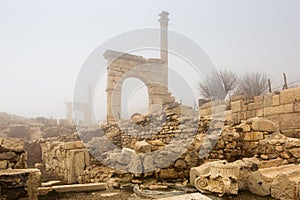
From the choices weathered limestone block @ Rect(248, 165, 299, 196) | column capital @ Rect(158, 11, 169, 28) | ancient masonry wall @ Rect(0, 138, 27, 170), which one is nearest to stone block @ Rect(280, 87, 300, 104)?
weathered limestone block @ Rect(248, 165, 299, 196)

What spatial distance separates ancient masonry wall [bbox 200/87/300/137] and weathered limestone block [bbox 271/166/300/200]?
395 centimetres

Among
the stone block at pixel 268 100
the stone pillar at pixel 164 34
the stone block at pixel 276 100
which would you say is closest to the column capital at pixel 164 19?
the stone pillar at pixel 164 34

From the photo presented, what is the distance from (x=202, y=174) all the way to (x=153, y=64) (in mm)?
13055

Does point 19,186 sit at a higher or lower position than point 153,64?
lower

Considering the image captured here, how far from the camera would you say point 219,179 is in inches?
152

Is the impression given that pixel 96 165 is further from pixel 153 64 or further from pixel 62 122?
pixel 62 122

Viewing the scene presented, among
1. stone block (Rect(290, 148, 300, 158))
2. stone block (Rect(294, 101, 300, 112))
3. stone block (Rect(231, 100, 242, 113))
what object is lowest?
stone block (Rect(290, 148, 300, 158))

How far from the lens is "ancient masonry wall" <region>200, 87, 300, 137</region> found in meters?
6.98

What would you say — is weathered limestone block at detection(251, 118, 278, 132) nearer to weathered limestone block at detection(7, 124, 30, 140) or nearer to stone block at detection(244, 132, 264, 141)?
stone block at detection(244, 132, 264, 141)

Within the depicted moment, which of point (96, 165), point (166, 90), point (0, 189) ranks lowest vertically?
point (96, 165)

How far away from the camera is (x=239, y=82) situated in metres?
21.6

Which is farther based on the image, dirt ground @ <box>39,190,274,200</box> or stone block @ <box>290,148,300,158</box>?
stone block @ <box>290,148,300,158</box>

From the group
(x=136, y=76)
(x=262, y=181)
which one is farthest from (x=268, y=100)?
(x=136, y=76)

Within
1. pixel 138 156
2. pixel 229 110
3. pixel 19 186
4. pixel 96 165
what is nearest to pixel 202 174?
pixel 138 156
